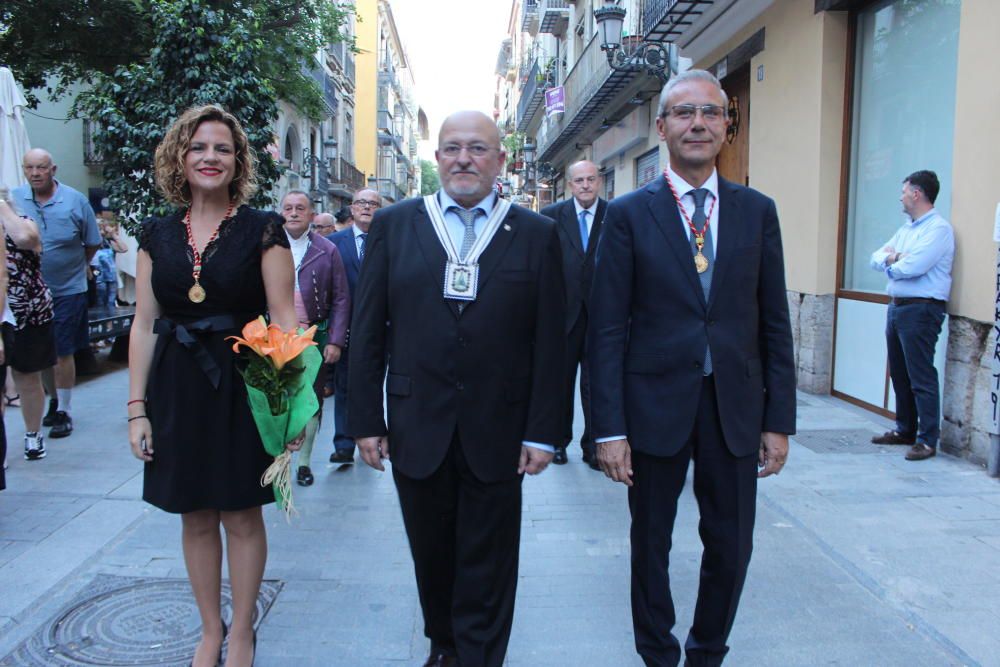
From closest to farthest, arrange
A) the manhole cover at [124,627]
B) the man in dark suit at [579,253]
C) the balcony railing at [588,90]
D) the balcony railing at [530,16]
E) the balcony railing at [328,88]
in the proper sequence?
1. the manhole cover at [124,627]
2. the man in dark suit at [579,253]
3. the balcony railing at [588,90]
4. the balcony railing at [328,88]
5. the balcony railing at [530,16]

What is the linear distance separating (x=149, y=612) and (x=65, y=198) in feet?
13.5

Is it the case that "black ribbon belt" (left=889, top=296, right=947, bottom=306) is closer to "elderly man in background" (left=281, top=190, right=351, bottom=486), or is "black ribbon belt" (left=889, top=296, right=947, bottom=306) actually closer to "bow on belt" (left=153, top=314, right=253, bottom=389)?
"elderly man in background" (left=281, top=190, right=351, bottom=486)

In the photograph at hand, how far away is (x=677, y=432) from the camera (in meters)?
2.62

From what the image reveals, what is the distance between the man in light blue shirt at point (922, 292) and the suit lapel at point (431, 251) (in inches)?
174

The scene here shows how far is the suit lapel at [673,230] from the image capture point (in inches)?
103

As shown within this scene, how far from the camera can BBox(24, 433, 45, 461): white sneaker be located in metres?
5.64

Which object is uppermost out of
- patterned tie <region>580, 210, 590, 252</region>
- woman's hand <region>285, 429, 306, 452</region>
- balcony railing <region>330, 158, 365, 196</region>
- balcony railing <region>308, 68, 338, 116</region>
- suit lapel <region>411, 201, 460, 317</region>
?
balcony railing <region>308, 68, 338, 116</region>

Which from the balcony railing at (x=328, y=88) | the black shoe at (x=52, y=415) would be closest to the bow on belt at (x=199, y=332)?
the black shoe at (x=52, y=415)

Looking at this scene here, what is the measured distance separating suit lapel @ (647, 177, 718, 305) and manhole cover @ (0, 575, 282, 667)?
227 centimetres

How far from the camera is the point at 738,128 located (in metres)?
10.6

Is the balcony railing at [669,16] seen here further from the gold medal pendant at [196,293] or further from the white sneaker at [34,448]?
the gold medal pendant at [196,293]

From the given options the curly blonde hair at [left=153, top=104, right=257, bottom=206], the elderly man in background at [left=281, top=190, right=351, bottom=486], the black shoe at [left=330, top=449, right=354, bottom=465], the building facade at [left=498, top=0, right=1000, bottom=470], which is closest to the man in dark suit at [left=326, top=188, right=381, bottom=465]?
the black shoe at [left=330, top=449, right=354, bottom=465]

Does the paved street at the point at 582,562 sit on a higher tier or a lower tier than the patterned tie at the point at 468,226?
lower

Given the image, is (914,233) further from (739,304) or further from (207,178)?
(207,178)
